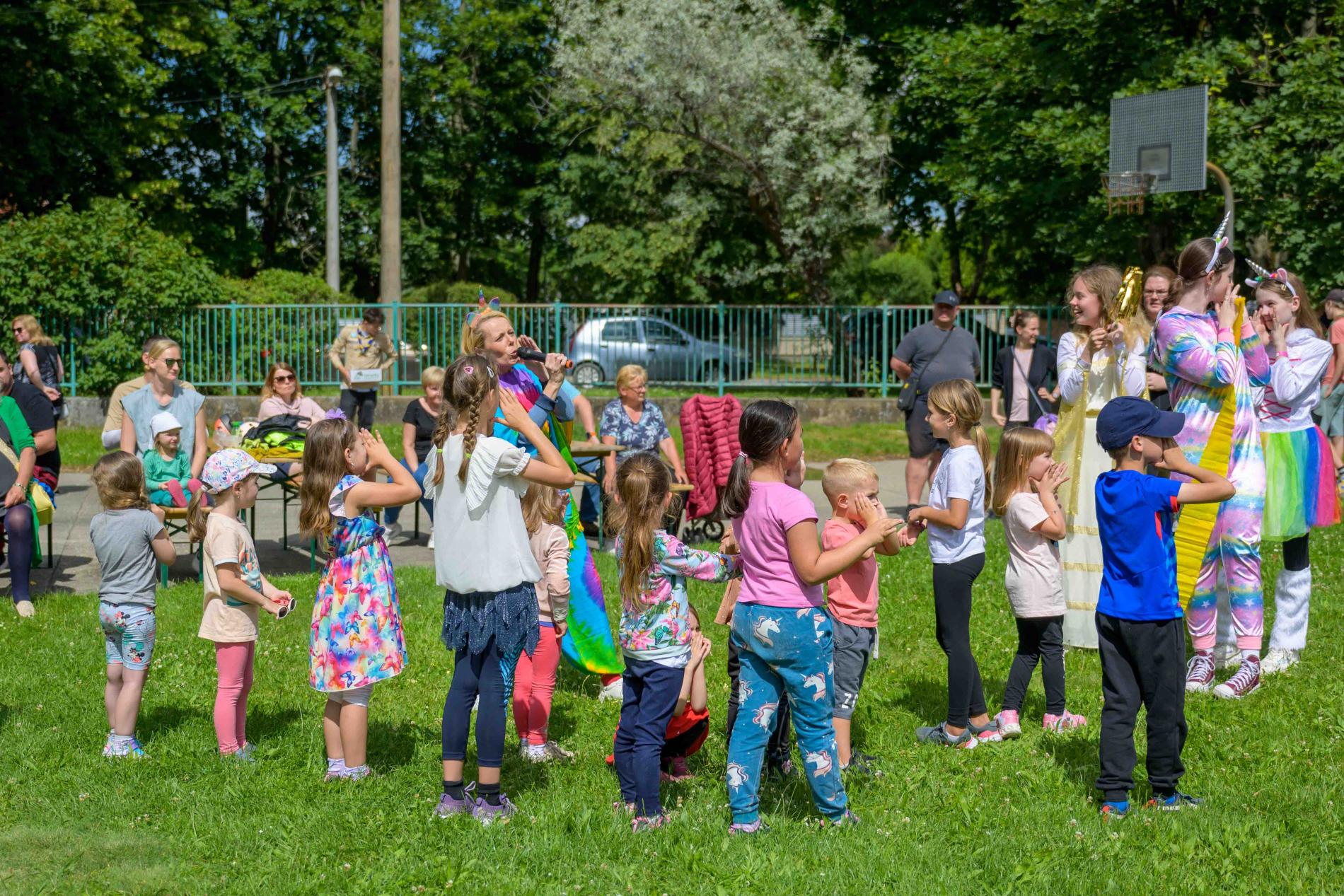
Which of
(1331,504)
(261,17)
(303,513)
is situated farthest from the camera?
(261,17)

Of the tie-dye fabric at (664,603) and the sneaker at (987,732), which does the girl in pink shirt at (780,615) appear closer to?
the tie-dye fabric at (664,603)

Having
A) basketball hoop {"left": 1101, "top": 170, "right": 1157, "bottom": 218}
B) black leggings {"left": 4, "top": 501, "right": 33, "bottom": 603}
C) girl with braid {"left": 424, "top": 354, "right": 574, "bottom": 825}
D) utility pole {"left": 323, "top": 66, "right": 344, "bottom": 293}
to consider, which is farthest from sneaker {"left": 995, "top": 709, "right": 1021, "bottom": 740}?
utility pole {"left": 323, "top": 66, "right": 344, "bottom": 293}

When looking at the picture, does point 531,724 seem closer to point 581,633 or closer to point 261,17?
point 581,633

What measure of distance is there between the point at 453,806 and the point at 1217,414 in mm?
4069

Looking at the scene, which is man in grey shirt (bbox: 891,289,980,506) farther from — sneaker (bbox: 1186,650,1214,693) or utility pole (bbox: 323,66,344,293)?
utility pole (bbox: 323,66,344,293)

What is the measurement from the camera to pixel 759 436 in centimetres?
464

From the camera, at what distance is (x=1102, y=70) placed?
69.5ft

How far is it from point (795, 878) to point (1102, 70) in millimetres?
19634

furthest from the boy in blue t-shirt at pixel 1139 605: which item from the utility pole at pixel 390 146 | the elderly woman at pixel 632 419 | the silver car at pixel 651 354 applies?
the utility pole at pixel 390 146

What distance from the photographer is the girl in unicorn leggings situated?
6.26 metres

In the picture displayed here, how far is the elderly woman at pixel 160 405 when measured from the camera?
8914mm

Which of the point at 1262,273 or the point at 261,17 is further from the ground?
the point at 261,17

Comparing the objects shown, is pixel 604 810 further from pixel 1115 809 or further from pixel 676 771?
pixel 1115 809

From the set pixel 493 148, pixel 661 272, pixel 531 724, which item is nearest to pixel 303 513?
pixel 531 724
